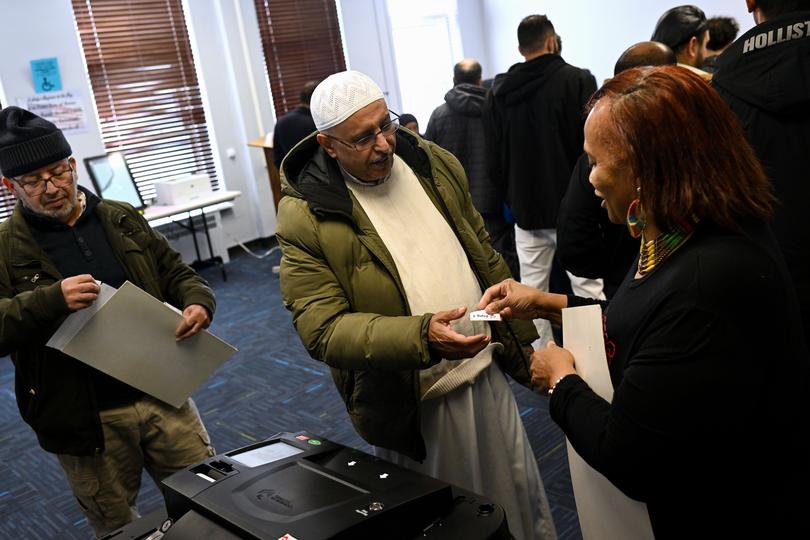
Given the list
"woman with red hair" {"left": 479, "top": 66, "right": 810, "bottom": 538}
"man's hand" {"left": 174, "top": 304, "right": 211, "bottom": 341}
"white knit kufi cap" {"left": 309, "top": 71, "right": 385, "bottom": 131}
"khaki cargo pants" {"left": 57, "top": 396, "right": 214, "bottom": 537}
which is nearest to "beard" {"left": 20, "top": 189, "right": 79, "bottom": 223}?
"man's hand" {"left": 174, "top": 304, "right": 211, "bottom": 341}

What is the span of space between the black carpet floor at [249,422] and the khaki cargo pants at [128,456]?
812 mm

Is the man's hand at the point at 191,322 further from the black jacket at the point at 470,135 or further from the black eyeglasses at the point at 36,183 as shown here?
the black jacket at the point at 470,135

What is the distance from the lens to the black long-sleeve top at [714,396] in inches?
39.0

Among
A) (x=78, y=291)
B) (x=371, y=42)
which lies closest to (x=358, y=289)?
(x=78, y=291)

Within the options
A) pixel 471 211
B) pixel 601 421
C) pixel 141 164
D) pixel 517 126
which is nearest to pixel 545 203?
pixel 517 126

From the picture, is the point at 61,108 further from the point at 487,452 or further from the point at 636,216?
the point at 636,216

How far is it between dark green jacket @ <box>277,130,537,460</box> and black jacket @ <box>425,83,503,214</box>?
216 centimetres

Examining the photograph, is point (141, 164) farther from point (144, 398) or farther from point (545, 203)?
point (144, 398)

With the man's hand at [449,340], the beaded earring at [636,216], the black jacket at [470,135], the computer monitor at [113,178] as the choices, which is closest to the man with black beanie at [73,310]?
the man's hand at [449,340]

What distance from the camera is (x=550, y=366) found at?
1296 mm

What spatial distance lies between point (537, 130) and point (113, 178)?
3.49m

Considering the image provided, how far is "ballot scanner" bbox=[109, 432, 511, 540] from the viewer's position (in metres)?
1.05

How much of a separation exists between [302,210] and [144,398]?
31.0 inches

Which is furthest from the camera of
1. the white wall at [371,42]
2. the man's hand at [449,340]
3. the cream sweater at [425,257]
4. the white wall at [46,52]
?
the white wall at [371,42]
